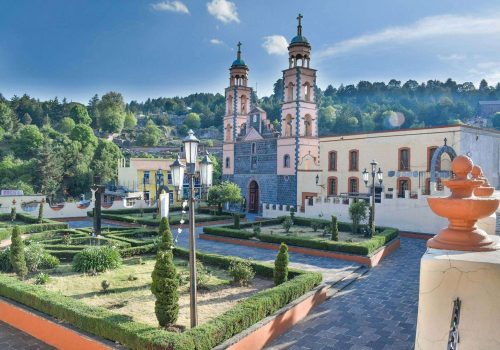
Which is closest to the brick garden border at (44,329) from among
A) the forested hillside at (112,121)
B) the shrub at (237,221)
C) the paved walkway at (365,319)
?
the paved walkway at (365,319)

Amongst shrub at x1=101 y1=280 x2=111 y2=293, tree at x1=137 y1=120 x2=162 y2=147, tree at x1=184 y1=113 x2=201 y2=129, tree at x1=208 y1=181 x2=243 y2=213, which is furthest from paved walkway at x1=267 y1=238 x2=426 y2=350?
tree at x1=184 y1=113 x2=201 y2=129

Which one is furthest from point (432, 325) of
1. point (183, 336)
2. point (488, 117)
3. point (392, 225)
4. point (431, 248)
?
point (488, 117)

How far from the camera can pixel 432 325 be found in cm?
304

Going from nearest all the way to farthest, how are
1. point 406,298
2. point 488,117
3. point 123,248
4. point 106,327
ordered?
1. point 106,327
2. point 406,298
3. point 123,248
4. point 488,117

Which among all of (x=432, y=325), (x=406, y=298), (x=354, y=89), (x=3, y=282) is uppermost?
(x=354, y=89)

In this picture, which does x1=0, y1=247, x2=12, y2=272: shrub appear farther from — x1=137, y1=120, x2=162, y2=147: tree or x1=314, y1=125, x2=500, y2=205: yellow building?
x1=137, y1=120, x2=162, y2=147: tree

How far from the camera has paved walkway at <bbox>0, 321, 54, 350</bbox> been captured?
8602 mm

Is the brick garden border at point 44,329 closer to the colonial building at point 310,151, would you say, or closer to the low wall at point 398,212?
the low wall at point 398,212

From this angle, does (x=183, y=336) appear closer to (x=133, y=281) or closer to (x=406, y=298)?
(x=133, y=281)

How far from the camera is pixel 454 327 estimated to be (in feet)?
9.32

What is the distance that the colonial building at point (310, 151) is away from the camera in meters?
27.2

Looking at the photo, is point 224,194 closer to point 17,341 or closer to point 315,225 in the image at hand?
point 315,225

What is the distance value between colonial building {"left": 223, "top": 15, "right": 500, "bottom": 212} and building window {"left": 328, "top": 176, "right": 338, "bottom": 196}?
0.09 meters

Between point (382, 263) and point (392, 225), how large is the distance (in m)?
9.57
